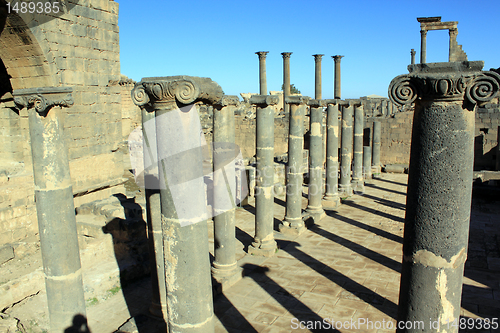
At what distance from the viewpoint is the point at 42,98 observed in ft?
13.9

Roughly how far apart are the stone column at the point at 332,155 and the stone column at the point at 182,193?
10186 millimetres

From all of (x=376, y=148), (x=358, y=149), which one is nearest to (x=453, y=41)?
(x=376, y=148)

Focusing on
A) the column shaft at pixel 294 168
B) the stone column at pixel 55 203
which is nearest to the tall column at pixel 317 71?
the column shaft at pixel 294 168

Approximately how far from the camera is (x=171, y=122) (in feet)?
11.6

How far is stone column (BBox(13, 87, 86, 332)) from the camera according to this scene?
4371 millimetres

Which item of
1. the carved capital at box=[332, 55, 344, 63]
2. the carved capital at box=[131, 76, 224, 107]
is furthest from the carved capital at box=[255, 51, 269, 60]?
the carved capital at box=[131, 76, 224, 107]

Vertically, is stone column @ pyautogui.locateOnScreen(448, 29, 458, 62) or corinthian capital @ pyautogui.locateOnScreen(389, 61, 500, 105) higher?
stone column @ pyautogui.locateOnScreen(448, 29, 458, 62)

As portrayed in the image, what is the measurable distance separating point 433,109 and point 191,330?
3.14m

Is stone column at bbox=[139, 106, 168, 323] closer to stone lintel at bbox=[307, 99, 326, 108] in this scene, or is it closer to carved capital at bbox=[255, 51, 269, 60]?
stone lintel at bbox=[307, 99, 326, 108]

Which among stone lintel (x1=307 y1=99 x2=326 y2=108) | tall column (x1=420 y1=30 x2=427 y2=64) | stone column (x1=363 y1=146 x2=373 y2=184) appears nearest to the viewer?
stone lintel (x1=307 y1=99 x2=326 y2=108)

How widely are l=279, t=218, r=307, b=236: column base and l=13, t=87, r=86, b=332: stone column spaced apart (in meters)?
6.44

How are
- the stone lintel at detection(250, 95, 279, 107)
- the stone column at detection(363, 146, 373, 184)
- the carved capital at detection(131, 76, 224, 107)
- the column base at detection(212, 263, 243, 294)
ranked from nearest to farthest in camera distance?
the carved capital at detection(131, 76, 224, 107)
the column base at detection(212, 263, 243, 294)
the stone lintel at detection(250, 95, 279, 107)
the stone column at detection(363, 146, 373, 184)

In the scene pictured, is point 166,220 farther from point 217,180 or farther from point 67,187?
point 217,180

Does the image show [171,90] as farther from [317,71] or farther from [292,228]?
[317,71]
